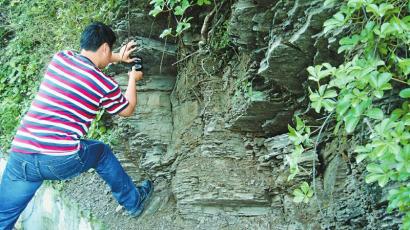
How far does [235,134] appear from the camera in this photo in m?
4.43

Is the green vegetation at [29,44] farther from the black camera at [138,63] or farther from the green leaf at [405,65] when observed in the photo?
the green leaf at [405,65]

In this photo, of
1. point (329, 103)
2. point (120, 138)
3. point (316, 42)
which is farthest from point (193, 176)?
point (329, 103)

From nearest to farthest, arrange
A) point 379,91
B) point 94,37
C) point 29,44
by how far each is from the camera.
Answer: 1. point 379,91
2. point 94,37
3. point 29,44

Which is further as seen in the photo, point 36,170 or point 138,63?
point 138,63

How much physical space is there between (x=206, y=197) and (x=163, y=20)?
183 centimetres

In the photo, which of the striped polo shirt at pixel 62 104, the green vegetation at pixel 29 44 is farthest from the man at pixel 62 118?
the green vegetation at pixel 29 44

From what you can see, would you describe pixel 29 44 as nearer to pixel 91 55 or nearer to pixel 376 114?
pixel 91 55

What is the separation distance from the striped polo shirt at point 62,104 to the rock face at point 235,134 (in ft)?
3.72

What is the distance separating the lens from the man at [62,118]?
3.75 m

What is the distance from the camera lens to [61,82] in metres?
3.75

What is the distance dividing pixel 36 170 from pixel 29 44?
3855 millimetres

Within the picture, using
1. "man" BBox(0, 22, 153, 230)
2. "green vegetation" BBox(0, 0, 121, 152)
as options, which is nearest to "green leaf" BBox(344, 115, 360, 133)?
"man" BBox(0, 22, 153, 230)

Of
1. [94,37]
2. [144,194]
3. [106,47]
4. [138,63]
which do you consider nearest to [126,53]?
[138,63]

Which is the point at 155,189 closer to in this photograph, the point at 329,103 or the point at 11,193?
the point at 11,193
